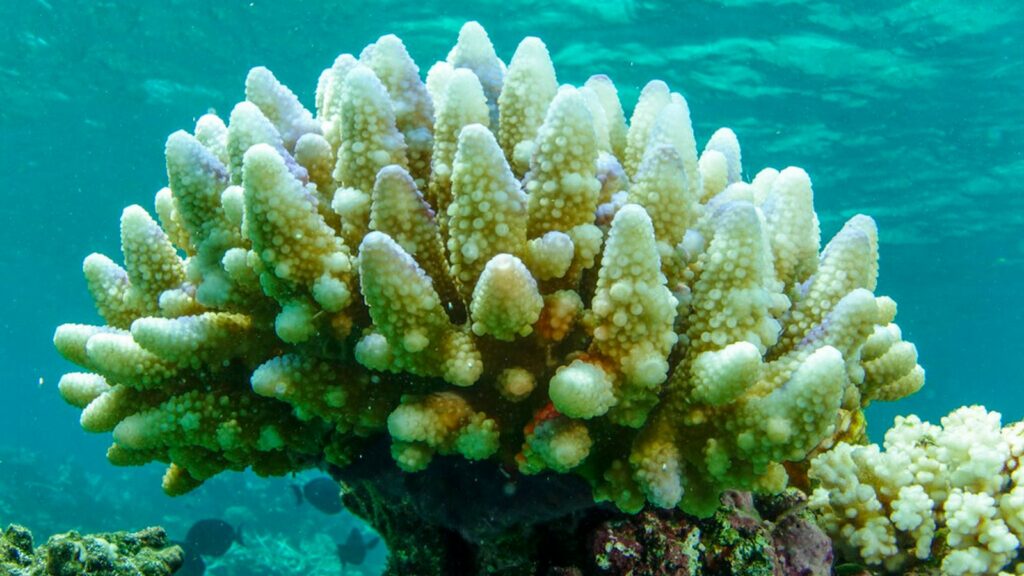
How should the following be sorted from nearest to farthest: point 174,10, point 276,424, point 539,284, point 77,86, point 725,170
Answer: point 539,284, point 276,424, point 725,170, point 174,10, point 77,86

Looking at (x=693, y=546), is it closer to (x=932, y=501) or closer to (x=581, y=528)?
(x=581, y=528)

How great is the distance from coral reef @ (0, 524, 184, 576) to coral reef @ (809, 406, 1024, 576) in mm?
3277

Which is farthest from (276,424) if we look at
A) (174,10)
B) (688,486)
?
(174,10)

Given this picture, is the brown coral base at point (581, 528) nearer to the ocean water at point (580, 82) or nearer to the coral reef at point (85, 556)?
the coral reef at point (85, 556)

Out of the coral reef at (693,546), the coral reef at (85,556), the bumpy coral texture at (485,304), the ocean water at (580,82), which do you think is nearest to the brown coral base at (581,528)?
the coral reef at (693,546)

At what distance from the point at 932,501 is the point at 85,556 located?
378 centimetres

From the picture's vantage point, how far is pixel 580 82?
2191cm

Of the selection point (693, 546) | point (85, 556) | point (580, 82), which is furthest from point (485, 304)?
point (580, 82)

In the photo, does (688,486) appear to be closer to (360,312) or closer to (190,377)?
(360,312)

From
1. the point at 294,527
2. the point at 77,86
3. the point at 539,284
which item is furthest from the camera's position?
the point at 294,527

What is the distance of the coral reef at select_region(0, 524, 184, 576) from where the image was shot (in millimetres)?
3299

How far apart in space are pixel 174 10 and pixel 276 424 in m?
19.4

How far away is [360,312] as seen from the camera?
87.4 inches

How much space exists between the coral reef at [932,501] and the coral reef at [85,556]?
328 cm
